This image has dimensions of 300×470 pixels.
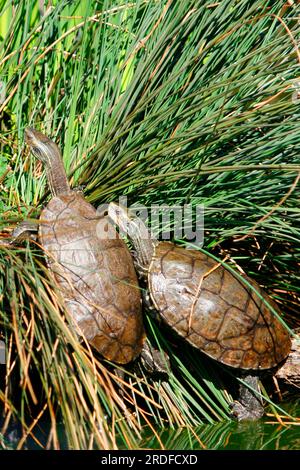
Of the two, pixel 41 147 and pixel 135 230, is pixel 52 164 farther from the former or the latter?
pixel 135 230

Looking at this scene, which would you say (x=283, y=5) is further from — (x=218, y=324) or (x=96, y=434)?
(x=96, y=434)

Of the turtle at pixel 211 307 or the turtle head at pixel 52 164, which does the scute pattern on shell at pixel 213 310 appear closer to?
the turtle at pixel 211 307

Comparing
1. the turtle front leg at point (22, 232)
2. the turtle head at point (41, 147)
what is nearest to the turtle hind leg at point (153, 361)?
the turtle front leg at point (22, 232)

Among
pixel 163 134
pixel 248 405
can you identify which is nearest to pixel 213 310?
pixel 248 405

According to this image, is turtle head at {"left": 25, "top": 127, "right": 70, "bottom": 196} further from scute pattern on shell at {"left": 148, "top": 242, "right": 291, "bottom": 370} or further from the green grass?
scute pattern on shell at {"left": 148, "top": 242, "right": 291, "bottom": 370}

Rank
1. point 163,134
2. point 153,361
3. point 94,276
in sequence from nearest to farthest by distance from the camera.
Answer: point 94,276 → point 153,361 → point 163,134

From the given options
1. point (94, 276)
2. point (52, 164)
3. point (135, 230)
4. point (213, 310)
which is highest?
point (52, 164)
